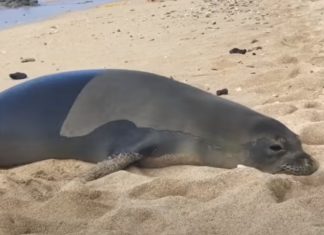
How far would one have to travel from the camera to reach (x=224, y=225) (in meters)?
2.87

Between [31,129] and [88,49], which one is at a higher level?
[31,129]

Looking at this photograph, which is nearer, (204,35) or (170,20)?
(204,35)

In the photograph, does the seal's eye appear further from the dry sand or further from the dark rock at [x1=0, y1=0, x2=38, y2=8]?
the dark rock at [x1=0, y1=0, x2=38, y2=8]

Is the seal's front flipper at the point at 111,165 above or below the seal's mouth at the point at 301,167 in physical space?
above

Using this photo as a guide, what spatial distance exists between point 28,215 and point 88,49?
17.6 ft

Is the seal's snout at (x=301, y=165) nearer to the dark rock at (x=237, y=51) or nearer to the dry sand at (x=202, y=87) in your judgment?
the dry sand at (x=202, y=87)

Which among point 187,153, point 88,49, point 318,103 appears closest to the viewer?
point 187,153

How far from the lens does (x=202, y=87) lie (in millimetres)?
5695

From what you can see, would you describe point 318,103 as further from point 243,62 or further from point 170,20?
point 170,20

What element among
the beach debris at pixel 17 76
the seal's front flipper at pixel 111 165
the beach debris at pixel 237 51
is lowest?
the beach debris at pixel 237 51

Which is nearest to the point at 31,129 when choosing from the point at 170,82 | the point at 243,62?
the point at 170,82

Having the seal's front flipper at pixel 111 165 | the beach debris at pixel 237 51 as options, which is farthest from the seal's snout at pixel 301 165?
the beach debris at pixel 237 51

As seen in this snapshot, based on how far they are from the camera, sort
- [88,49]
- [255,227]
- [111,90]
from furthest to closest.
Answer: [88,49] < [111,90] < [255,227]

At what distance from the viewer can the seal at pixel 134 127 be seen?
3.73m
